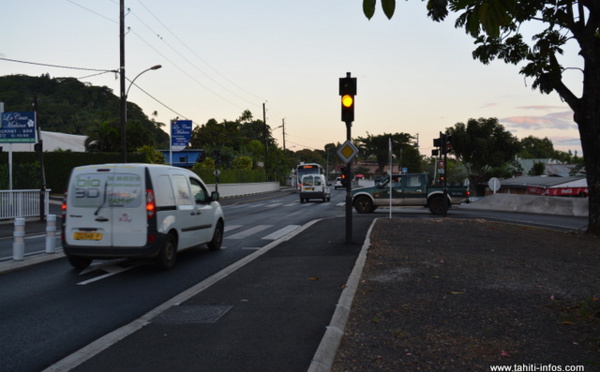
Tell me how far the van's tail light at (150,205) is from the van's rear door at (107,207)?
7 centimetres

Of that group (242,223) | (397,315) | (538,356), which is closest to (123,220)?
(397,315)

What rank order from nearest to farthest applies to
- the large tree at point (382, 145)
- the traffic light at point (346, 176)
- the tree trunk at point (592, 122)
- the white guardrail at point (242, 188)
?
the traffic light at point (346, 176) → the tree trunk at point (592, 122) → the white guardrail at point (242, 188) → the large tree at point (382, 145)

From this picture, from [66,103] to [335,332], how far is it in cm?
10339

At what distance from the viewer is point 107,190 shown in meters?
8.70

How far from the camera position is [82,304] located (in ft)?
22.2

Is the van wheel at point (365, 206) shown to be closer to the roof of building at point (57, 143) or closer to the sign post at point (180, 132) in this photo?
the sign post at point (180, 132)

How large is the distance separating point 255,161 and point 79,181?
215 feet

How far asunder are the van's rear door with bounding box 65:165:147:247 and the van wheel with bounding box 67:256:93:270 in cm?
56

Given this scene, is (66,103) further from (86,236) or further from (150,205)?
(150,205)

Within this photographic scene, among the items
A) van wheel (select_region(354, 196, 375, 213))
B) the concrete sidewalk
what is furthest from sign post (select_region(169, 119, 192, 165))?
the concrete sidewalk

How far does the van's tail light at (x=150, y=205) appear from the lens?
28.1ft

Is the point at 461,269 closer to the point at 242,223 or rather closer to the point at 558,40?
the point at 558,40

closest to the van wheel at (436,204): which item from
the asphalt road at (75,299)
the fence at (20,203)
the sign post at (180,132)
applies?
the asphalt road at (75,299)

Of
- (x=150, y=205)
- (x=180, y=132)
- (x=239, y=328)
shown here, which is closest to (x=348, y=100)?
(x=150, y=205)
